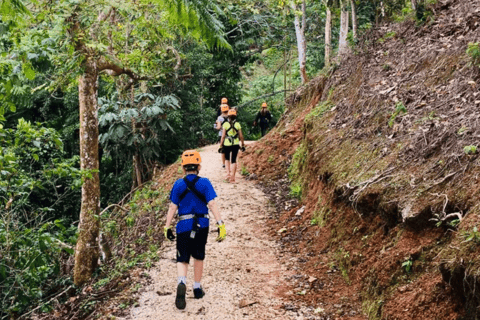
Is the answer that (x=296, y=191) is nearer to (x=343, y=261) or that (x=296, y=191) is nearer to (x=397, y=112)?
(x=397, y=112)

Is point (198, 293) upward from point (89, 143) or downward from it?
downward

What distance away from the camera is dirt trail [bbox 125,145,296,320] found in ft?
18.8

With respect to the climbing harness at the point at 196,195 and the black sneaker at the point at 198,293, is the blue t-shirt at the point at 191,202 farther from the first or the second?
the black sneaker at the point at 198,293

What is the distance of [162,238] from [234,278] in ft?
8.81

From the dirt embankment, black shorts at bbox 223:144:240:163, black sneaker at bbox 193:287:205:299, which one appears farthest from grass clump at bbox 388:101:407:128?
black shorts at bbox 223:144:240:163

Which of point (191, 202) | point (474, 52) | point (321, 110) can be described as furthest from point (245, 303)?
point (321, 110)

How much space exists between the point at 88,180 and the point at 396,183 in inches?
214

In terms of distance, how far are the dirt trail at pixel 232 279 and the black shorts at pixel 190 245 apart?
652mm

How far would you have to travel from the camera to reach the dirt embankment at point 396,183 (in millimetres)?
4520

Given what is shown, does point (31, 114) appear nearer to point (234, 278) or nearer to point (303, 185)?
point (303, 185)

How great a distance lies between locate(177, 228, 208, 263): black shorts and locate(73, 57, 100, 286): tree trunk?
291cm

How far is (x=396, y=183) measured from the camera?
5777 millimetres

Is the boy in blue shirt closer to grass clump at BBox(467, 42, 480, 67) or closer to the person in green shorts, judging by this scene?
grass clump at BBox(467, 42, 480, 67)

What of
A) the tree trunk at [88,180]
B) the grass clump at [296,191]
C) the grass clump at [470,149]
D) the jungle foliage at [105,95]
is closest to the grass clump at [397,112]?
the grass clump at [470,149]
